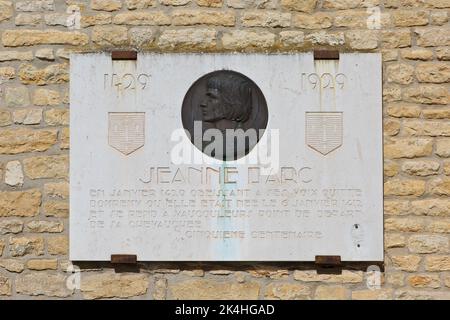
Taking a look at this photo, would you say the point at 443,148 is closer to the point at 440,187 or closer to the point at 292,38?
the point at 440,187

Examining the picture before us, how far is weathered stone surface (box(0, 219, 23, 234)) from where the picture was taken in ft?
19.4

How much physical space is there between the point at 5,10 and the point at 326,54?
2146 mm

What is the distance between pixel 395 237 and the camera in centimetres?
585

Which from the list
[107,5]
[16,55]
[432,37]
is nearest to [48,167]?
[16,55]

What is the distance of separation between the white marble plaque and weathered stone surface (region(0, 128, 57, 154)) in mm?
171

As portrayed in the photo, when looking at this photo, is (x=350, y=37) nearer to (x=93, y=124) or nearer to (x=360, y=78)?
(x=360, y=78)

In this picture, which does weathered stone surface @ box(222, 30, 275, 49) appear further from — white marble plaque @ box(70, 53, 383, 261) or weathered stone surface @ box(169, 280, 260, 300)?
weathered stone surface @ box(169, 280, 260, 300)

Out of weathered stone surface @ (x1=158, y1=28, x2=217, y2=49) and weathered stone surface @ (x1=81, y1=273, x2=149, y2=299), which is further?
weathered stone surface @ (x1=158, y1=28, x2=217, y2=49)

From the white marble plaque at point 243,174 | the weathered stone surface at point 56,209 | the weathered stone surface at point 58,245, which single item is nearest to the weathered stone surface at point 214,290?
the white marble plaque at point 243,174

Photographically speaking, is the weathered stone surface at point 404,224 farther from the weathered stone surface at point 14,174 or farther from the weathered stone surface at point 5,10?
the weathered stone surface at point 5,10

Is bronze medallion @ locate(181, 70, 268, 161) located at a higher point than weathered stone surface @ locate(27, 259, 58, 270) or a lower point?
higher

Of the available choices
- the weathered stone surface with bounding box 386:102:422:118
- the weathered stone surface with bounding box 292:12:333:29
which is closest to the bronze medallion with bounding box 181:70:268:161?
the weathered stone surface with bounding box 292:12:333:29

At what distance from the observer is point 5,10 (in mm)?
6031

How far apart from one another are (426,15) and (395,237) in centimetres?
147
